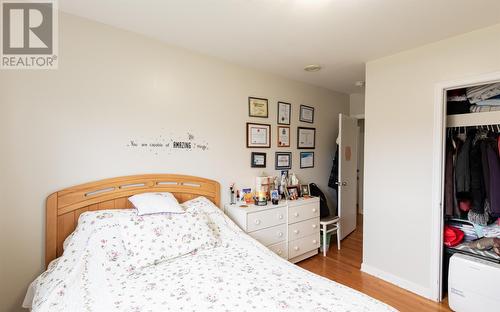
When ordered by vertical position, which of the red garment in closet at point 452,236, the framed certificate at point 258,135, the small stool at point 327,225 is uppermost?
the framed certificate at point 258,135

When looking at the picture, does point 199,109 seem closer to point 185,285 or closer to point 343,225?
point 185,285

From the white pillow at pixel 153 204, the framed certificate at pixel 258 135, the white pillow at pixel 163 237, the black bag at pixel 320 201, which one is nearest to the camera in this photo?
the white pillow at pixel 163 237

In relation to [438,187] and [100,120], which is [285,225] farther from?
[100,120]

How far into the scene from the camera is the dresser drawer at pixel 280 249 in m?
2.71

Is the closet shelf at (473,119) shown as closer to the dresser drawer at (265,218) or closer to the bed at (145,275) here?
the dresser drawer at (265,218)

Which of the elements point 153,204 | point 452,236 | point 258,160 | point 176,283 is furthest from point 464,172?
point 153,204

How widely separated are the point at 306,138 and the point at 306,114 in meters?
0.36

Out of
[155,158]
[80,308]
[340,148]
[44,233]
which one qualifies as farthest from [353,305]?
[340,148]

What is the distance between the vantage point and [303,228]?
9.86ft

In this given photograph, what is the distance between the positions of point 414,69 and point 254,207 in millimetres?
2106

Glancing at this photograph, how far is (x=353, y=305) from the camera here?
1165 millimetres

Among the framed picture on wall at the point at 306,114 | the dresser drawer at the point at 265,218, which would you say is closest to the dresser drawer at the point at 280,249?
the dresser drawer at the point at 265,218

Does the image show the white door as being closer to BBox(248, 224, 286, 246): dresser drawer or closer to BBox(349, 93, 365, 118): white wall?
BBox(349, 93, 365, 118): white wall

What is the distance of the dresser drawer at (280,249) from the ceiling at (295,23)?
2.08m
